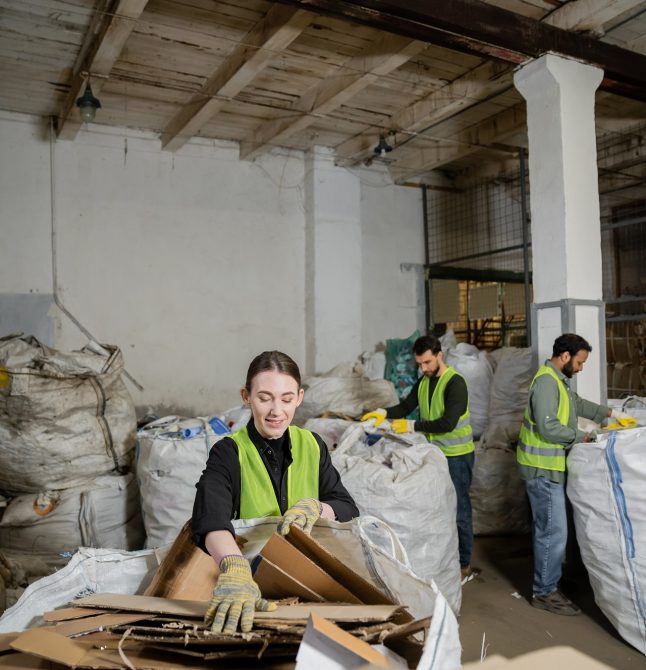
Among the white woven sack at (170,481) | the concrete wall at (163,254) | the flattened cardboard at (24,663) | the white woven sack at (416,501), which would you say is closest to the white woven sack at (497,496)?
the white woven sack at (416,501)

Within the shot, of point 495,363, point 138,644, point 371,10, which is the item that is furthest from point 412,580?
point 495,363

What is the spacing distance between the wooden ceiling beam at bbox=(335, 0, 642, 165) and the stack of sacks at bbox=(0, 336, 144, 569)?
10.3 feet

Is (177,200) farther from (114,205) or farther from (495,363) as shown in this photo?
(495,363)

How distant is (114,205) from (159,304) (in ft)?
3.08

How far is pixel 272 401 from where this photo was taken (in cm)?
155

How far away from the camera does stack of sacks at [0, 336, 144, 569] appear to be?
3123 millimetres

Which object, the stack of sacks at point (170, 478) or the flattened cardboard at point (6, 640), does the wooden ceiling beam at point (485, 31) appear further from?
the flattened cardboard at point (6, 640)

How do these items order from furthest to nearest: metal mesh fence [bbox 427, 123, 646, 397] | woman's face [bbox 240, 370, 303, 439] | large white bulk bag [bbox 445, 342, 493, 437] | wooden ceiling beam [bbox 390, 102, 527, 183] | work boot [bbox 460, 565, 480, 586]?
metal mesh fence [bbox 427, 123, 646, 397], wooden ceiling beam [bbox 390, 102, 527, 183], large white bulk bag [bbox 445, 342, 493, 437], work boot [bbox 460, 565, 480, 586], woman's face [bbox 240, 370, 303, 439]

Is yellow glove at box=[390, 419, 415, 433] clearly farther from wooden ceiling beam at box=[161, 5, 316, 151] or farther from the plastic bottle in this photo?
wooden ceiling beam at box=[161, 5, 316, 151]

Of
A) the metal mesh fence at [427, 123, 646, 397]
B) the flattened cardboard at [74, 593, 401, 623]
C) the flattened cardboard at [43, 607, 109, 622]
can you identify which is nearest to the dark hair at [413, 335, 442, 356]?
the flattened cardboard at [74, 593, 401, 623]

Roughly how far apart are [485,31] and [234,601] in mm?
3125

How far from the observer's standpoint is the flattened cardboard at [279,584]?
4.13ft

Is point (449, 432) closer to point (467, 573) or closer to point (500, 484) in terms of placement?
point (467, 573)

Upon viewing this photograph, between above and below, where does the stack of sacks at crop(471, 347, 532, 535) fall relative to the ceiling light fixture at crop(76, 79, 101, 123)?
below
